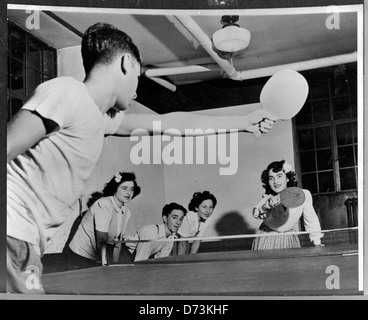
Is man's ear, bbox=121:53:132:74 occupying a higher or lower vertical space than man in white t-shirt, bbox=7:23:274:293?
higher

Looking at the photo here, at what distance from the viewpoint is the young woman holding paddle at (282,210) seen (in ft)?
6.47

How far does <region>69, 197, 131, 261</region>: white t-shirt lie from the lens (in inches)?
77.5

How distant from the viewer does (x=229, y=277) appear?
1.94m

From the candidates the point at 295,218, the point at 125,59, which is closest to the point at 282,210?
the point at 295,218

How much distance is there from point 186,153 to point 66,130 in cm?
36

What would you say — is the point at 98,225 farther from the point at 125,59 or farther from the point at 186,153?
the point at 125,59

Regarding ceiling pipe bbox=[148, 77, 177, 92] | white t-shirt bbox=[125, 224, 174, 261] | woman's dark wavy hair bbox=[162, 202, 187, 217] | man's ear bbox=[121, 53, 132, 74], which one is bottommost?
white t-shirt bbox=[125, 224, 174, 261]

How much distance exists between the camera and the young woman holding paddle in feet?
6.47

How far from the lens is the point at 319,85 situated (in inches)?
77.2

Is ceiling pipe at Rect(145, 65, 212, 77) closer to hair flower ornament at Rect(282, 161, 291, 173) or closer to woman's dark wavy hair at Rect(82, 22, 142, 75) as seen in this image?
woman's dark wavy hair at Rect(82, 22, 142, 75)

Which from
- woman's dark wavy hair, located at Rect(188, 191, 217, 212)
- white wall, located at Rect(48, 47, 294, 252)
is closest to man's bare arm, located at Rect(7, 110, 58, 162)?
white wall, located at Rect(48, 47, 294, 252)

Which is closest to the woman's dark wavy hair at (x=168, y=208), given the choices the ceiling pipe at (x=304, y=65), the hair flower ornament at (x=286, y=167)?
the hair flower ornament at (x=286, y=167)

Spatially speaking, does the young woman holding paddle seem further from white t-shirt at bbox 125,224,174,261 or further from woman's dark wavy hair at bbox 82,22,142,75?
woman's dark wavy hair at bbox 82,22,142,75
